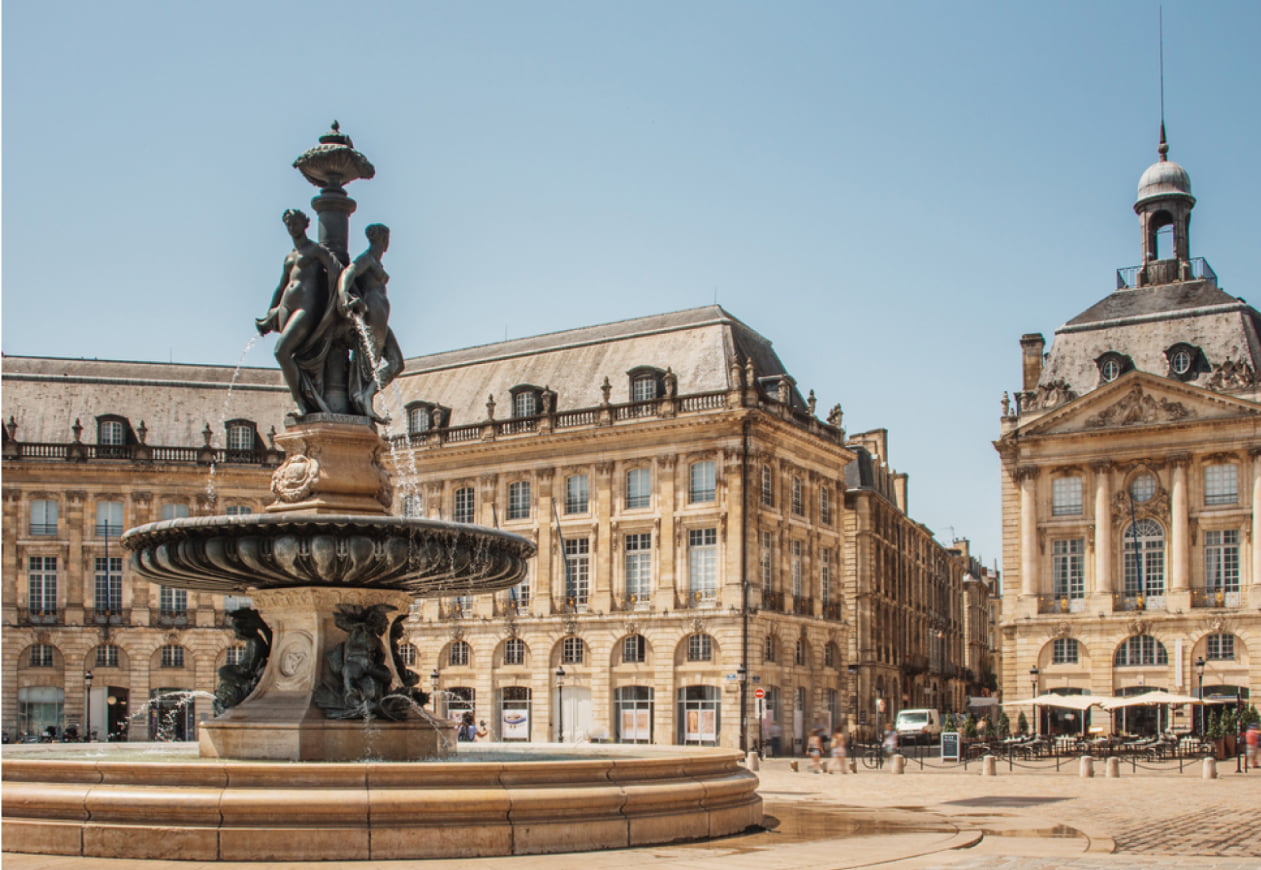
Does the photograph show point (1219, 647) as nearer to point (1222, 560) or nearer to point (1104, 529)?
point (1222, 560)

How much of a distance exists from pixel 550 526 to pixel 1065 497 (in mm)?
18276

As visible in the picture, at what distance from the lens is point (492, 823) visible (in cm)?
1250

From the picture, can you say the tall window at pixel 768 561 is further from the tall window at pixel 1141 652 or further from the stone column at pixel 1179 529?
the stone column at pixel 1179 529

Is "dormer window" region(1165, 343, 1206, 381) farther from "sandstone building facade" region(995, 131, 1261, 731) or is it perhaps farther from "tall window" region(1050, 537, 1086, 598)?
"tall window" region(1050, 537, 1086, 598)

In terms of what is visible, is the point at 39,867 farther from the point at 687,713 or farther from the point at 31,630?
the point at 31,630

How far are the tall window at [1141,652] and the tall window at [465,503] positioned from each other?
76.6ft

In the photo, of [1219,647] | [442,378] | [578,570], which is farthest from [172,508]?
[1219,647]

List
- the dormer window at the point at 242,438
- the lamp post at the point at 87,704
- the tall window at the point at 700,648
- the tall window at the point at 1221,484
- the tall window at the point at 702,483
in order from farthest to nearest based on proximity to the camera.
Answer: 1. the dormer window at the point at 242,438
2. the lamp post at the point at 87,704
3. the tall window at the point at 702,483
4. the tall window at the point at 1221,484
5. the tall window at the point at 700,648

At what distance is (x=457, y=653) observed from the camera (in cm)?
5719

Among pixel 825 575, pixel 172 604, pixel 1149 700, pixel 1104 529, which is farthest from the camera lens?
pixel 172 604

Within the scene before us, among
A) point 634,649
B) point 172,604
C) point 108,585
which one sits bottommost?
point 634,649

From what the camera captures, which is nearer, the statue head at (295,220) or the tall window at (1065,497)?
the statue head at (295,220)

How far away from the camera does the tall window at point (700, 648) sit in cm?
5169

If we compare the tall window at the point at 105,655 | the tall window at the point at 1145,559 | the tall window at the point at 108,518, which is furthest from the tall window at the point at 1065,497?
the tall window at the point at 105,655
